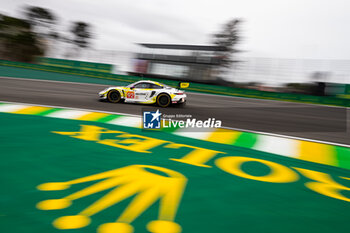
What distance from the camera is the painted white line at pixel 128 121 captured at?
586cm

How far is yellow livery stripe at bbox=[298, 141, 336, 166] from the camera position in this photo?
424cm

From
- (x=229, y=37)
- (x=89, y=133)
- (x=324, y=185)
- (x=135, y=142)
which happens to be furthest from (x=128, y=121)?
(x=229, y=37)

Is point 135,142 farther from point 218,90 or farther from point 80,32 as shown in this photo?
point 80,32

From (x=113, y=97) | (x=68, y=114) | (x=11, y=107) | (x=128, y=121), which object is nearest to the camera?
(x=128, y=121)

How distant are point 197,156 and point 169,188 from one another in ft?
4.12

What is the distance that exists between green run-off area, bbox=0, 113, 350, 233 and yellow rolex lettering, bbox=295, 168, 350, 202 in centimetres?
6

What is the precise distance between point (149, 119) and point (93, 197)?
3168 millimetres

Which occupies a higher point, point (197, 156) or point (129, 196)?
point (197, 156)

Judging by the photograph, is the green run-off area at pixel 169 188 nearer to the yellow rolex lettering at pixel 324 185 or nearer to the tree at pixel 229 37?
the yellow rolex lettering at pixel 324 185

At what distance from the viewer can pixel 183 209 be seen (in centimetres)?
231

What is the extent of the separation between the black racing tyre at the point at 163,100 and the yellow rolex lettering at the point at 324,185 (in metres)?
5.82

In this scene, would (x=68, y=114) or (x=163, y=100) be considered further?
(x=163, y=100)

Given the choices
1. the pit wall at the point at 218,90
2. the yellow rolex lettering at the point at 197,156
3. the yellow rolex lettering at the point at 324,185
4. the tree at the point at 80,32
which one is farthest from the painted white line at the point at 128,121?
the tree at the point at 80,32

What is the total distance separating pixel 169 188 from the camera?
8.86 ft
